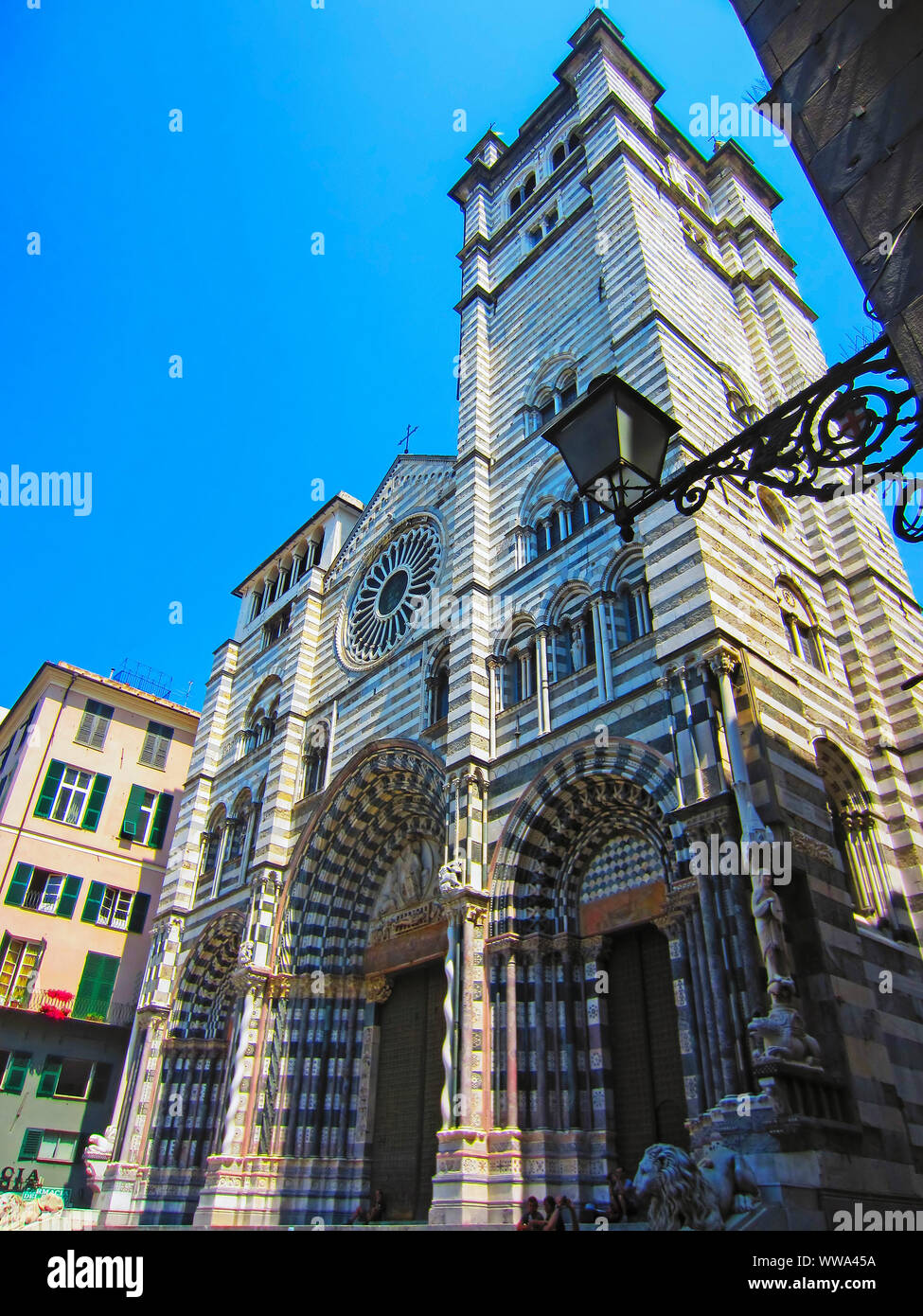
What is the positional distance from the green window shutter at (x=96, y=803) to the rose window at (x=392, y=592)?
11.0 meters

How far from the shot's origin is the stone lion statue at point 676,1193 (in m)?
8.95

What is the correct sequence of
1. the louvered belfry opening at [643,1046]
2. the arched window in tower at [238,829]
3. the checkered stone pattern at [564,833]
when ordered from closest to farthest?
1. the louvered belfry opening at [643,1046]
2. the checkered stone pattern at [564,833]
3. the arched window in tower at [238,829]

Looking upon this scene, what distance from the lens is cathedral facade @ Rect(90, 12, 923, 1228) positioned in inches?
443

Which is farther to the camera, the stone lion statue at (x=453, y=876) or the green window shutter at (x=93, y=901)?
the green window shutter at (x=93, y=901)

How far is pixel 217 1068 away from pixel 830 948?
16614mm

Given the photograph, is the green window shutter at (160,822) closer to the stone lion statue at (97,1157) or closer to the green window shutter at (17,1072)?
the green window shutter at (17,1072)

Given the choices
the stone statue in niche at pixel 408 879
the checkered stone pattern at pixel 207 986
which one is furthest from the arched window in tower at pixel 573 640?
the checkered stone pattern at pixel 207 986

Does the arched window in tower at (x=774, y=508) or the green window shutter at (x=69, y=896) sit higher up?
the arched window in tower at (x=774, y=508)

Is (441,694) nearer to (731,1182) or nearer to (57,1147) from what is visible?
(731,1182)

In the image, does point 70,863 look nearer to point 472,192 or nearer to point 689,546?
point 689,546

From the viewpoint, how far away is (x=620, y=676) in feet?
47.5

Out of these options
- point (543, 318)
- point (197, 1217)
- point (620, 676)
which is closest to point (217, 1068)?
point (197, 1217)

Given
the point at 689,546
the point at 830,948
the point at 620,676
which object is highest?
the point at 689,546

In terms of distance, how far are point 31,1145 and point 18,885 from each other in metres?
6.83
